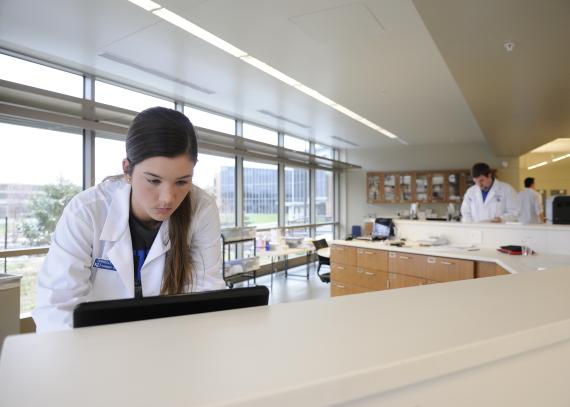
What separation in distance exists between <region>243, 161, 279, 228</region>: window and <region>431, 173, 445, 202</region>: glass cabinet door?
14.4 feet

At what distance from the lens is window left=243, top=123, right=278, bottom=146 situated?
7266mm

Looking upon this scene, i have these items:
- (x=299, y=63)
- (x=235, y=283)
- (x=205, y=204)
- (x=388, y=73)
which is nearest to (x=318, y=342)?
(x=205, y=204)

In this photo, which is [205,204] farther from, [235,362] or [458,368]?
[458,368]

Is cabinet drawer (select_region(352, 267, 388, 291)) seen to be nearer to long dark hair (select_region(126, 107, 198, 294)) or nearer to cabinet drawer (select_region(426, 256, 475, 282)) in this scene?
cabinet drawer (select_region(426, 256, 475, 282))

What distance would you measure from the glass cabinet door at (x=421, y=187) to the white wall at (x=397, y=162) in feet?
1.01

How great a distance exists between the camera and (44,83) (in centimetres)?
409

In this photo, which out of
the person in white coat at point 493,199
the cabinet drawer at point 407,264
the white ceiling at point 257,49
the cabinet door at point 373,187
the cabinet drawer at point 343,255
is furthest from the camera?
the cabinet door at point 373,187

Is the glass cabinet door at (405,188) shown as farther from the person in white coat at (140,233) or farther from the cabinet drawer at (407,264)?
the person in white coat at (140,233)

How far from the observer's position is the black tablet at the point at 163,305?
2.19 feet

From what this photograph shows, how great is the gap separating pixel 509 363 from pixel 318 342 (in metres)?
0.40

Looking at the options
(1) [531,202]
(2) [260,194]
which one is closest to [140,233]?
(2) [260,194]

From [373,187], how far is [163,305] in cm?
982

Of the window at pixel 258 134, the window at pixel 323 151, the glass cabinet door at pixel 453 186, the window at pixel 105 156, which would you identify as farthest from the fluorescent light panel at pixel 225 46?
the glass cabinet door at pixel 453 186

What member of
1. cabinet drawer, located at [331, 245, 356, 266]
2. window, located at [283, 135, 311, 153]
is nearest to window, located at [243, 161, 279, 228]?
window, located at [283, 135, 311, 153]
